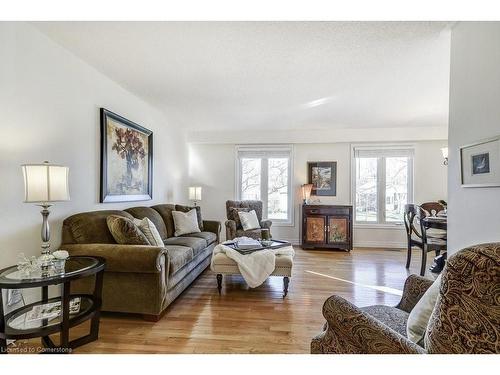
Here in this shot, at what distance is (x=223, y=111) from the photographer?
413 cm

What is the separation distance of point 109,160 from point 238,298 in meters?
2.13

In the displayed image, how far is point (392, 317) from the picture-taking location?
57.1 inches

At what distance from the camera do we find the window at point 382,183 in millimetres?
5105

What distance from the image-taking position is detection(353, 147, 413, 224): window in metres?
5.11

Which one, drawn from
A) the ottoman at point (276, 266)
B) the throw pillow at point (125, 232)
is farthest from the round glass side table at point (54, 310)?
the ottoman at point (276, 266)

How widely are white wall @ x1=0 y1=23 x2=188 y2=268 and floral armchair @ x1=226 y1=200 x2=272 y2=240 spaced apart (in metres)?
1.79

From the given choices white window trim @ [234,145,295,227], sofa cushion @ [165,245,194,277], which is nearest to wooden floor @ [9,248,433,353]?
sofa cushion @ [165,245,194,277]

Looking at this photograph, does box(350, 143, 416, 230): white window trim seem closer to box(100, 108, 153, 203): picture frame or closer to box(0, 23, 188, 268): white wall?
box(100, 108, 153, 203): picture frame

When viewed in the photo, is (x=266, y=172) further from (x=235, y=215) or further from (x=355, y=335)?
(x=355, y=335)

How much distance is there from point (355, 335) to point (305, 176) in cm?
444
